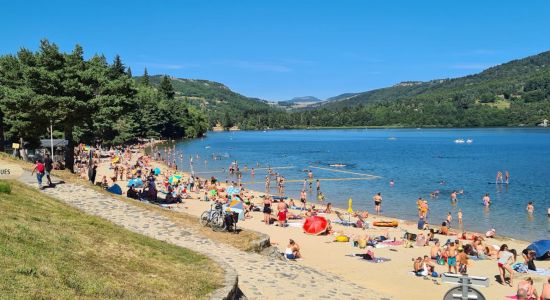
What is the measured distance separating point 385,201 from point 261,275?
27422 mm

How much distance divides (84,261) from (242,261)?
4.94m

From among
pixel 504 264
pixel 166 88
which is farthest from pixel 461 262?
pixel 166 88

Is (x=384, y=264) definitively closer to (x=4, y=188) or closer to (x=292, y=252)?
(x=292, y=252)

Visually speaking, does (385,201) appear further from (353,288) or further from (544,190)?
(353,288)

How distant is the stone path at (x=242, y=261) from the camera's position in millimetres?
11992

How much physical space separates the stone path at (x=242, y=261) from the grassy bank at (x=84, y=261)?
1.16 m

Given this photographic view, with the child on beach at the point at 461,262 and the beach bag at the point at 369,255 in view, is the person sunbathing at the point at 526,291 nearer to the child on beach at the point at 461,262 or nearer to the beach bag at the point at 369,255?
the child on beach at the point at 461,262

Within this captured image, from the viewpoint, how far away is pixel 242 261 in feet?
44.8

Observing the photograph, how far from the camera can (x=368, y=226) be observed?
26.7 m

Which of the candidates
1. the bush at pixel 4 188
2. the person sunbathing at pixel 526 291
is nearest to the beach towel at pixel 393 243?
the person sunbathing at pixel 526 291

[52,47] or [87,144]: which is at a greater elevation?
[52,47]

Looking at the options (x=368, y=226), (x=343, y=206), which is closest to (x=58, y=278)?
(x=368, y=226)

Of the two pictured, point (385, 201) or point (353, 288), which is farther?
point (385, 201)

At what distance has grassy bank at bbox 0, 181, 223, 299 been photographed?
7.86 m
